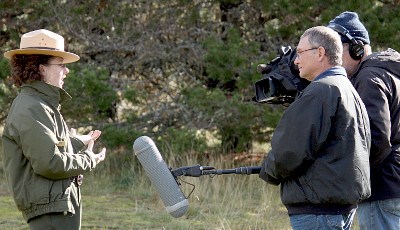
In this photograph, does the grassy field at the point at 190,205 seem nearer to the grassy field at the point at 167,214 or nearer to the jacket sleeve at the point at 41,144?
the grassy field at the point at 167,214

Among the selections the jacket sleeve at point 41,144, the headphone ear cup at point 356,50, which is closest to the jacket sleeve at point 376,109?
the headphone ear cup at point 356,50

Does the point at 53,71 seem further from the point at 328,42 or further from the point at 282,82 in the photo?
Result: the point at 328,42

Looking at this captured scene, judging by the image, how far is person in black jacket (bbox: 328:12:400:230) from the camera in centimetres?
442

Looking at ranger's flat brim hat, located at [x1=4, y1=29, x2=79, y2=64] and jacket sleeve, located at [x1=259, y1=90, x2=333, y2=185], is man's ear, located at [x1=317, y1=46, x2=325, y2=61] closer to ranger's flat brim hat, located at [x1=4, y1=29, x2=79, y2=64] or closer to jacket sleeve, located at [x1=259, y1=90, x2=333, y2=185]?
jacket sleeve, located at [x1=259, y1=90, x2=333, y2=185]

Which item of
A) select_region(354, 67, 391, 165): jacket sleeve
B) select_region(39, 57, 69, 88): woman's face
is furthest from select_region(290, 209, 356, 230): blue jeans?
select_region(39, 57, 69, 88): woman's face

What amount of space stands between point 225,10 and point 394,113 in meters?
6.51

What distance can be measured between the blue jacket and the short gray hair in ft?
0.44


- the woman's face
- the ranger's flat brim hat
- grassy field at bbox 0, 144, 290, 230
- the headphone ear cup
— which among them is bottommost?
grassy field at bbox 0, 144, 290, 230

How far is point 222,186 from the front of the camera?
963 cm

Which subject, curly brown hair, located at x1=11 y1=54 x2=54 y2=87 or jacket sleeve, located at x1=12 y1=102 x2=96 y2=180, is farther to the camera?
curly brown hair, located at x1=11 y1=54 x2=54 y2=87

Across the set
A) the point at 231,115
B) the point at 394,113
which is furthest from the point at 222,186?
the point at 394,113

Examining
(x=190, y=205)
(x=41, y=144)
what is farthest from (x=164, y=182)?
(x=190, y=205)

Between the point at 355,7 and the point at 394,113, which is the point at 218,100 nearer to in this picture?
the point at 355,7

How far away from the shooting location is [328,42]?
4082mm
